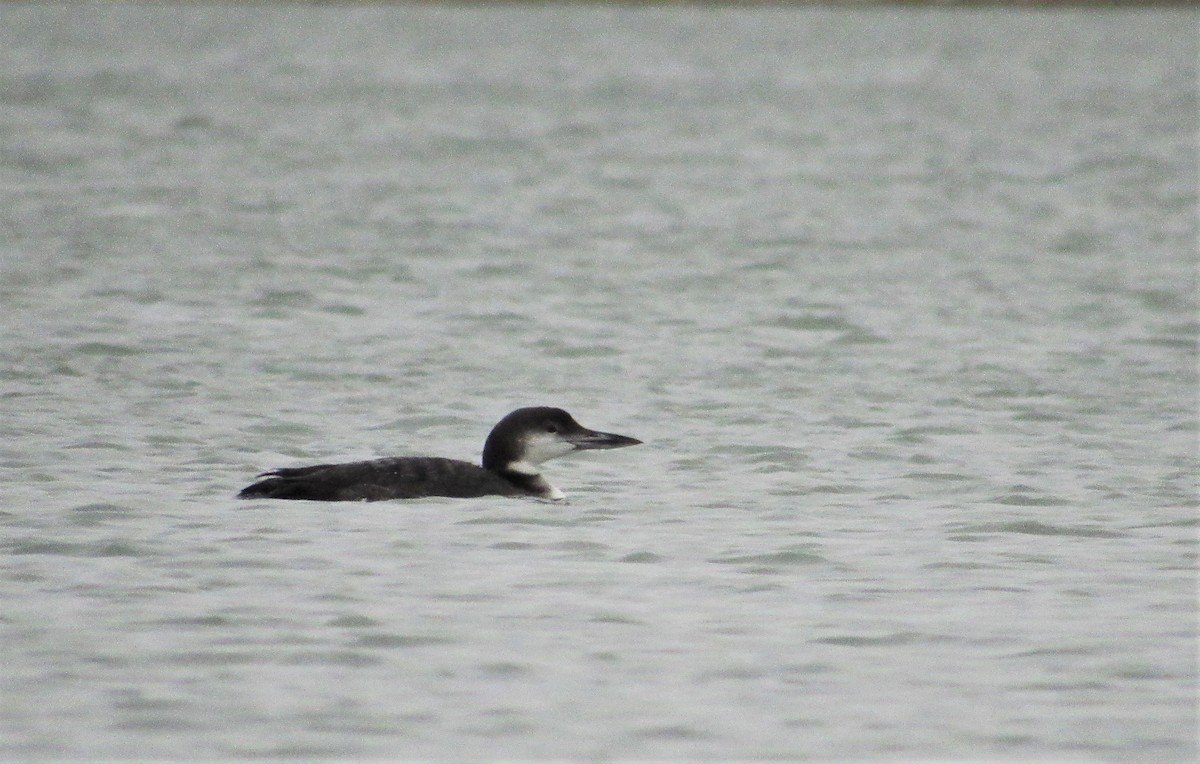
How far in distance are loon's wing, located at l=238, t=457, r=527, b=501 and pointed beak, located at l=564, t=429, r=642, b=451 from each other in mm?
471

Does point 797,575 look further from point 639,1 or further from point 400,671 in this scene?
point 639,1

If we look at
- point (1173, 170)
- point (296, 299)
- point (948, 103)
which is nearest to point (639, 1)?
point (948, 103)

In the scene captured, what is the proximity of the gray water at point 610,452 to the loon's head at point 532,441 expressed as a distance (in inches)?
9.4

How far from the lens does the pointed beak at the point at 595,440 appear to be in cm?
1039

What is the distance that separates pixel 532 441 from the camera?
33.7ft

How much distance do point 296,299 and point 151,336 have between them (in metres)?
2.08

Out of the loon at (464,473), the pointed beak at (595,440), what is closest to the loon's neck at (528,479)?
the loon at (464,473)

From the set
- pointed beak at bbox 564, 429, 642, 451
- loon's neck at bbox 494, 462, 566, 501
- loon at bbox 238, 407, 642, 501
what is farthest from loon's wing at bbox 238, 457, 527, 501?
pointed beak at bbox 564, 429, 642, 451

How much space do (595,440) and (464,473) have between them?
2.31 ft

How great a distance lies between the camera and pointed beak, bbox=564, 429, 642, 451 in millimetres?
10391

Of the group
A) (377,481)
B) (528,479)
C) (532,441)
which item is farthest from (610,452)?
(377,481)

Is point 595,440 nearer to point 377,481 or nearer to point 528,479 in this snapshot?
point 528,479

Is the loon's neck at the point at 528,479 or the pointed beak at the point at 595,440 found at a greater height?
the pointed beak at the point at 595,440

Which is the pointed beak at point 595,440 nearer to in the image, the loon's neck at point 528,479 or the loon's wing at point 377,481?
the loon's neck at point 528,479
